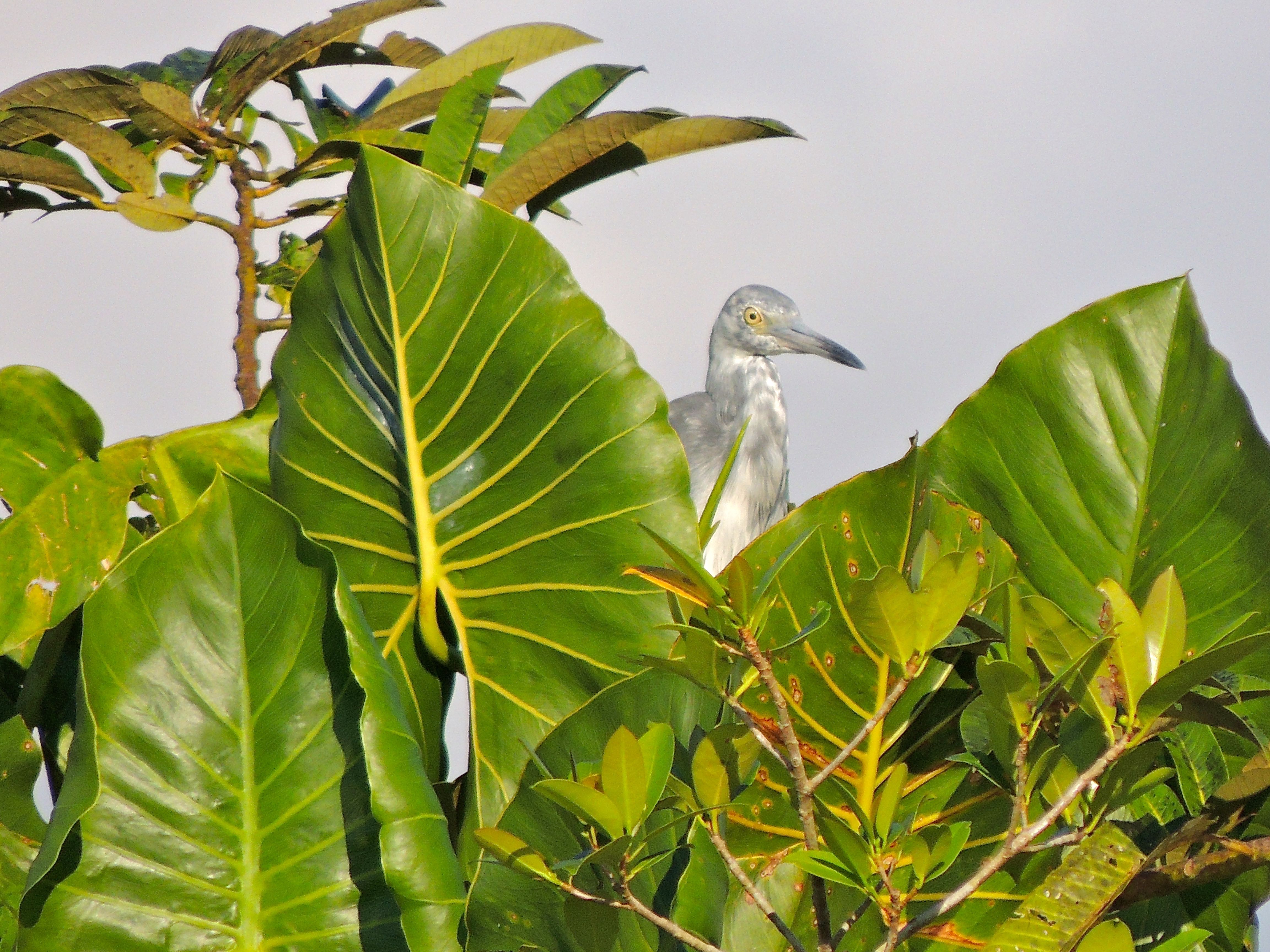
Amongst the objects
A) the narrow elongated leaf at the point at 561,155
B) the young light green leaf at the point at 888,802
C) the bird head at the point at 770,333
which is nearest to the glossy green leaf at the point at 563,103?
the narrow elongated leaf at the point at 561,155

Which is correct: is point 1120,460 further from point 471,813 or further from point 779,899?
point 471,813

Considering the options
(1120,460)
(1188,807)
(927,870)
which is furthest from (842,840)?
(1120,460)

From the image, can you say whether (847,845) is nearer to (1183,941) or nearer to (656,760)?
(656,760)

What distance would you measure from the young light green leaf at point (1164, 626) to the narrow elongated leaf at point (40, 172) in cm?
137


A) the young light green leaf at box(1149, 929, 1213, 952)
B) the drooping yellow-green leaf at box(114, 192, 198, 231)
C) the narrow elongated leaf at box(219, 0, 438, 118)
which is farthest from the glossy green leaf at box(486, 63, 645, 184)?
the young light green leaf at box(1149, 929, 1213, 952)

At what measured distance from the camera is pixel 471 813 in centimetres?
112

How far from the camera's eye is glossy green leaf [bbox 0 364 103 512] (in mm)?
1343

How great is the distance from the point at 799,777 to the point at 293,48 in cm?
118

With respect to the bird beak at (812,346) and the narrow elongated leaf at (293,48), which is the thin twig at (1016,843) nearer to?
the narrow elongated leaf at (293,48)

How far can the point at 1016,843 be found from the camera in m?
0.70

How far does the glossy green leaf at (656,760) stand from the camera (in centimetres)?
70

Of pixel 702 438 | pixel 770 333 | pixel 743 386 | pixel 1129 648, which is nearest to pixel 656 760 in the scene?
pixel 1129 648

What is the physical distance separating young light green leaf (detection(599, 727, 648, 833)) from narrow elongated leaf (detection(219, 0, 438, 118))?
3.65ft

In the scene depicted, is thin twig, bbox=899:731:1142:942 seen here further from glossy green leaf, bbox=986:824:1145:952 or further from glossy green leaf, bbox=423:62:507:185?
glossy green leaf, bbox=423:62:507:185
